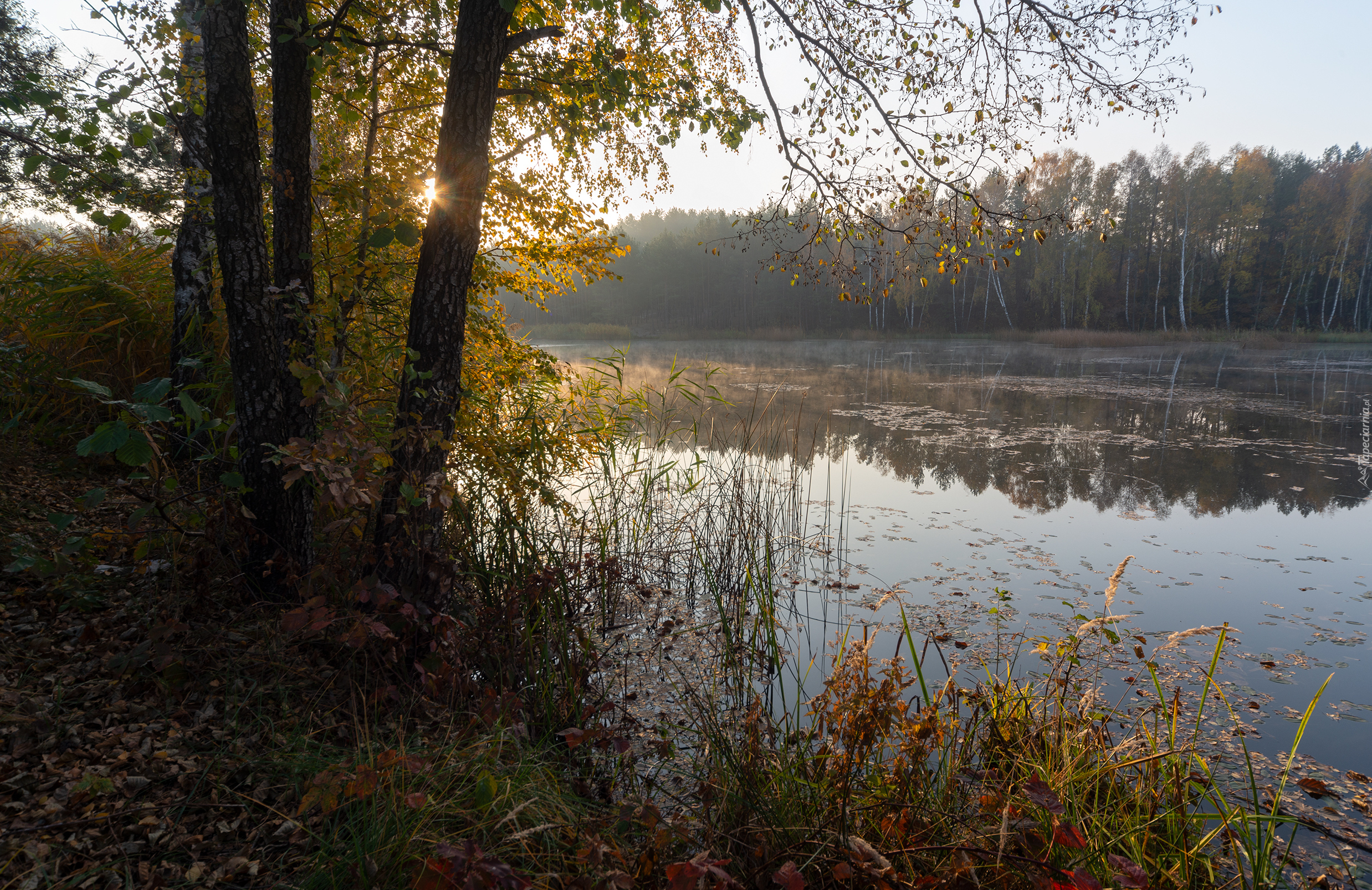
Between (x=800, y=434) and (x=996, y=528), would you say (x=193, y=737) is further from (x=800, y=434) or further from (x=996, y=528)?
(x=800, y=434)

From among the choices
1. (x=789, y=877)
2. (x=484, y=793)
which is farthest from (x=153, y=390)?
(x=789, y=877)

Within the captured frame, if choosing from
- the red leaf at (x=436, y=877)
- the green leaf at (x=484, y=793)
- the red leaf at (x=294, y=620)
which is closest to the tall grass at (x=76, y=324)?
the red leaf at (x=294, y=620)

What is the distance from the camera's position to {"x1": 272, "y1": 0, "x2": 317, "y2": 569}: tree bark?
263 centimetres

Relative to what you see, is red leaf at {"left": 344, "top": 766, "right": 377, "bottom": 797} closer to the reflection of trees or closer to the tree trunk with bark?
the tree trunk with bark

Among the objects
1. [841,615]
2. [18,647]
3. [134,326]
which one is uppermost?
[134,326]

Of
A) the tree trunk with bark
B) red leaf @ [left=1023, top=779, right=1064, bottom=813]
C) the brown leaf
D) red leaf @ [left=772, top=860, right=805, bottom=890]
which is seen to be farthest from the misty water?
the tree trunk with bark

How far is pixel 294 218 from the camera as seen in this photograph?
2.74m

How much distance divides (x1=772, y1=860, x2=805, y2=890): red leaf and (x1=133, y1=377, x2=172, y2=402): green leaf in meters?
2.18

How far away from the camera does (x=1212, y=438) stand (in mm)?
9352

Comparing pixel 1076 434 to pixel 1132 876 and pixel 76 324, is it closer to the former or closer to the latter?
pixel 1132 876

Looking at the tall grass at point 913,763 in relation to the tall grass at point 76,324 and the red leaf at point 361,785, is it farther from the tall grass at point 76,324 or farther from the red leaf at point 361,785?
the tall grass at point 76,324

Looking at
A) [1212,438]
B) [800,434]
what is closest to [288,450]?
[800,434]

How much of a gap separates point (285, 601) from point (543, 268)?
249 cm

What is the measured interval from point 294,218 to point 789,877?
302 centimetres
